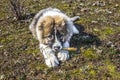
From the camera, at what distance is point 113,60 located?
10164 mm

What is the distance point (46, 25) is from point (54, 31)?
377 millimetres

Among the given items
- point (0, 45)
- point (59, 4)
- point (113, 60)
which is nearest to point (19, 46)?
point (0, 45)

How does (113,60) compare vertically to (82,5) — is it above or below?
below

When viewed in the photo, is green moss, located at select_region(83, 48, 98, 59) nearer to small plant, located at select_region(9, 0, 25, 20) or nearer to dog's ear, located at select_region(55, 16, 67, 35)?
dog's ear, located at select_region(55, 16, 67, 35)

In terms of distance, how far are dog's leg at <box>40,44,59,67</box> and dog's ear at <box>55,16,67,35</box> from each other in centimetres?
70

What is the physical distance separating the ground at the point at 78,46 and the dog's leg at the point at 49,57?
0.16m

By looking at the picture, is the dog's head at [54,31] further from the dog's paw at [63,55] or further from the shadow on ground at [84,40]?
→ the shadow on ground at [84,40]

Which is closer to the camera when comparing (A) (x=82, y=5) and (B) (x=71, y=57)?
(B) (x=71, y=57)

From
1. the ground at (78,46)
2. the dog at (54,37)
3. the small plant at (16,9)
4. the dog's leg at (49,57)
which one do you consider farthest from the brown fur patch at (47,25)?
the small plant at (16,9)

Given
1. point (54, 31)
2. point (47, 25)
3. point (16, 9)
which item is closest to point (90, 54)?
point (54, 31)

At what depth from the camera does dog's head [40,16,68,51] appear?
32.5ft

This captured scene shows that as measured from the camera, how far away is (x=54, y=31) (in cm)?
995

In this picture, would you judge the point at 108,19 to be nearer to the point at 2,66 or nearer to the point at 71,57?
the point at 71,57

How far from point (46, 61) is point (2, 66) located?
4.76 ft
